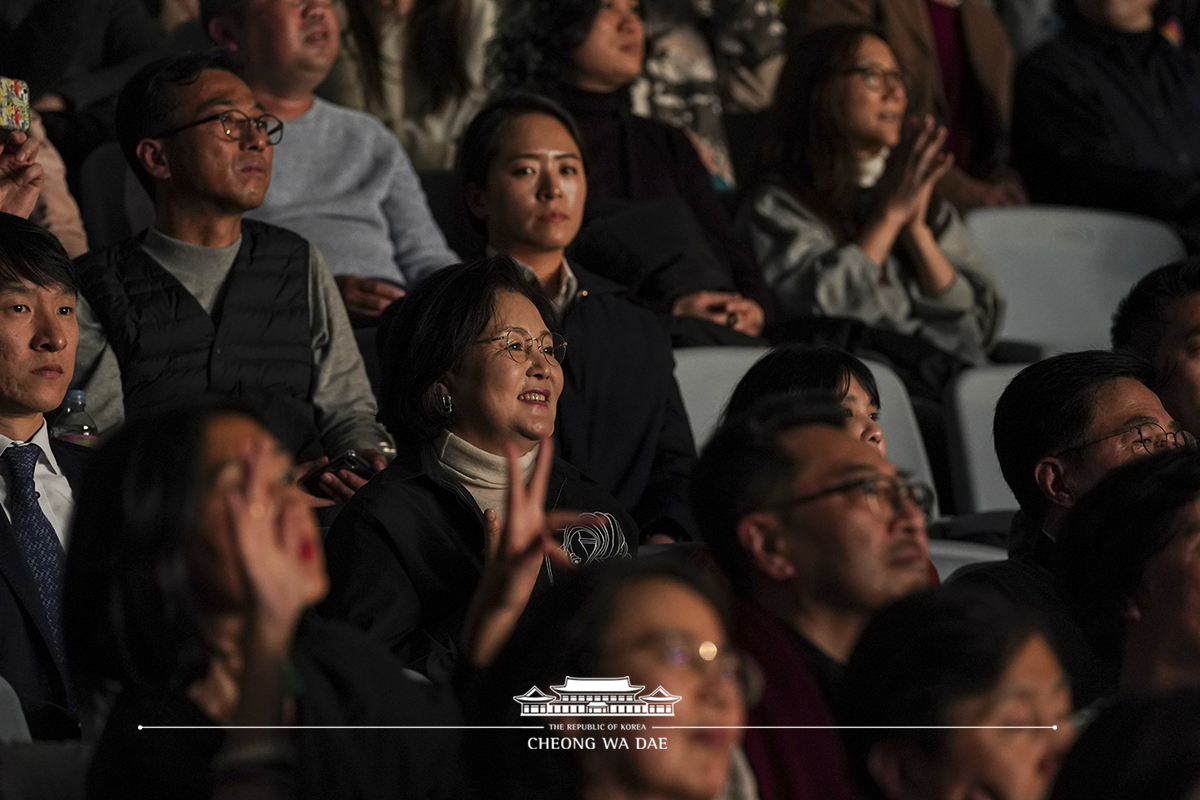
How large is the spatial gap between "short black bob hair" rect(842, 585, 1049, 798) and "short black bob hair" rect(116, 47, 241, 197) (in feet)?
5.08

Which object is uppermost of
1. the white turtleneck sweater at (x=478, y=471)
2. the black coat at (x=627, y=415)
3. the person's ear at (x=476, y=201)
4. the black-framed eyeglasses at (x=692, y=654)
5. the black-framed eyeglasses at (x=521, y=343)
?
the black-framed eyeglasses at (x=692, y=654)

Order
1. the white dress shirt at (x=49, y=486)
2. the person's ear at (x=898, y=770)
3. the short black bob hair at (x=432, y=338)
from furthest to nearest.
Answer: the short black bob hair at (x=432, y=338) → the white dress shirt at (x=49, y=486) → the person's ear at (x=898, y=770)

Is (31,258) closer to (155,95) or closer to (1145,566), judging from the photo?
(155,95)

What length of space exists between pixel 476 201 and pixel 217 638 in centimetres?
162

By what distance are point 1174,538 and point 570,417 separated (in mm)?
990

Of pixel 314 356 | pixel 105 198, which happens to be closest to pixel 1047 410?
pixel 314 356

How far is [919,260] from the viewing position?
3.02 m

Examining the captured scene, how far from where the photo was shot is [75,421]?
76.8 inches

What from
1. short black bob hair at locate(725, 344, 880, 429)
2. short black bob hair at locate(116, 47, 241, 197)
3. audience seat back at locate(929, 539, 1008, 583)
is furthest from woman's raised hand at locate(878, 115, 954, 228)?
short black bob hair at locate(116, 47, 241, 197)

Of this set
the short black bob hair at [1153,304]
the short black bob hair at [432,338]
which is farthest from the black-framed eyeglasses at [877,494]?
the short black bob hair at [1153,304]

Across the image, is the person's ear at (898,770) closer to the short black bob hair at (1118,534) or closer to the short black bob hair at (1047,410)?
the short black bob hair at (1118,534)

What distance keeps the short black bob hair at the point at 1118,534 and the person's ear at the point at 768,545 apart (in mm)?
352

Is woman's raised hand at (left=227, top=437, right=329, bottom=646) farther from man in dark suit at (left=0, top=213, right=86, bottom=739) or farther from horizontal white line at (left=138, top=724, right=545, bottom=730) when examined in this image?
man in dark suit at (left=0, top=213, right=86, bottom=739)

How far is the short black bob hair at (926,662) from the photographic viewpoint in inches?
40.0
